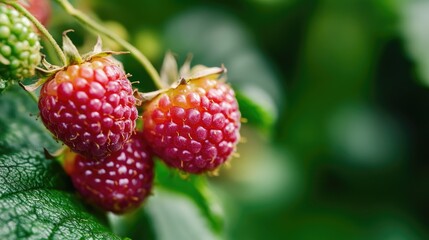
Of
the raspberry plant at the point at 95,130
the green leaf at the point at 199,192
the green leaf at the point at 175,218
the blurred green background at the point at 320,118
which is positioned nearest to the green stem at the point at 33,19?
the raspberry plant at the point at 95,130

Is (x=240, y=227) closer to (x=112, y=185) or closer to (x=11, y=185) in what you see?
(x=112, y=185)

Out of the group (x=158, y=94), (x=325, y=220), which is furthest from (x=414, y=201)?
(x=158, y=94)

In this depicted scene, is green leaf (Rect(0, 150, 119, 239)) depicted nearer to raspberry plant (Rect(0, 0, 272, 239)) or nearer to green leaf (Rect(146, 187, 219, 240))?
raspberry plant (Rect(0, 0, 272, 239))

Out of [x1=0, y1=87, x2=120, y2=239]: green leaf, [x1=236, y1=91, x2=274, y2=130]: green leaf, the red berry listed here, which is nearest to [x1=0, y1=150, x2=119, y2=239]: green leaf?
[x1=0, y1=87, x2=120, y2=239]: green leaf

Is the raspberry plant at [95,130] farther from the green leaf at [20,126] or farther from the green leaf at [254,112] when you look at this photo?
the green leaf at [254,112]

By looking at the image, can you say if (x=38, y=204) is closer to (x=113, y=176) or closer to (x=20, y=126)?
(x=113, y=176)

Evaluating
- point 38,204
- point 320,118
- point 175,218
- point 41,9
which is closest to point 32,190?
point 38,204
